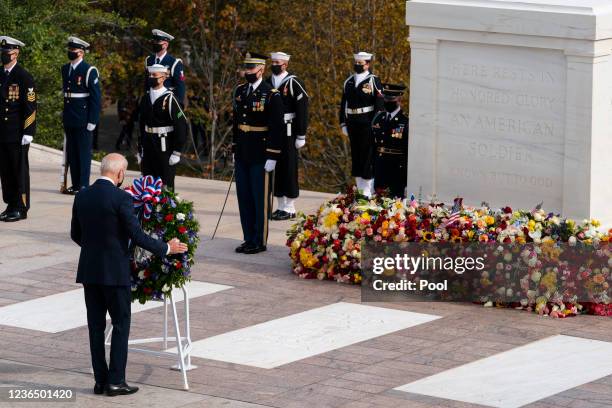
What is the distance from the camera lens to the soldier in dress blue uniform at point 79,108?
1748 centimetres

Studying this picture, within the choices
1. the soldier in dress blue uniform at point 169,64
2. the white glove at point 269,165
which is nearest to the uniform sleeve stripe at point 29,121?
the soldier in dress blue uniform at point 169,64

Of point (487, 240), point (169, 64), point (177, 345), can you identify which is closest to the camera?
point (177, 345)

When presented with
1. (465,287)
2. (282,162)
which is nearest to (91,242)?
(465,287)

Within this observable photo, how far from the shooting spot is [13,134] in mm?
16281

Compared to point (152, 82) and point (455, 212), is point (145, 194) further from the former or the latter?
point (152, 82)

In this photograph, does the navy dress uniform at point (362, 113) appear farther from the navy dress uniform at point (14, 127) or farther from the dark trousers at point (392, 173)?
the navy dress uniform at point (14, 127)

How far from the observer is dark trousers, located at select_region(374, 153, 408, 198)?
49.3ft

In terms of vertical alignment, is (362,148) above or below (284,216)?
above

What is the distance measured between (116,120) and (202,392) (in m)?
29.1

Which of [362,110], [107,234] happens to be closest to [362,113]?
[362,110]

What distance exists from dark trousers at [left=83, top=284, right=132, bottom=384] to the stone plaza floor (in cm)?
18

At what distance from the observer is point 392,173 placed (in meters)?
15.1

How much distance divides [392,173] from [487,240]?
8.37 ft

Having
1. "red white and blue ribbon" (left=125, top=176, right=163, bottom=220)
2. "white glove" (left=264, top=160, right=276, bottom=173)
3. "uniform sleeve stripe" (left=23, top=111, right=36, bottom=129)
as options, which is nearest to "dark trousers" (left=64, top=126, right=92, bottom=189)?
"uniform sleeve stripe" (left=23, top=111, right=36, bottom=129)
